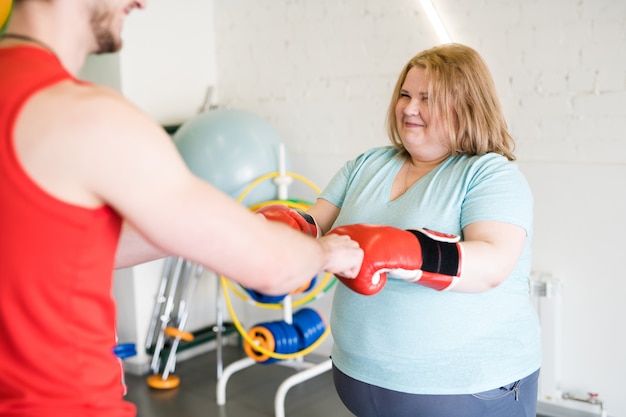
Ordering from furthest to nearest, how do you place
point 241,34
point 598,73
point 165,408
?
1. point 241,34
2. point 165,408
3. point 598,73

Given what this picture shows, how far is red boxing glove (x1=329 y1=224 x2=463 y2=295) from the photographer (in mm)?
1676

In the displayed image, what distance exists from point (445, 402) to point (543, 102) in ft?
6.50

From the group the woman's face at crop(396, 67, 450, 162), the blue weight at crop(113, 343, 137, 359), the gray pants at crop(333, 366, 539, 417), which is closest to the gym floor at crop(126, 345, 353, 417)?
the blue weight at crop(113, 343, 137, 359)

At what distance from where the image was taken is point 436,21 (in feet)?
12.6

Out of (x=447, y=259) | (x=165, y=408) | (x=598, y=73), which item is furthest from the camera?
(x=165, y=408)

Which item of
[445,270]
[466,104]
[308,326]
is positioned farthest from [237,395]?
[445,270]

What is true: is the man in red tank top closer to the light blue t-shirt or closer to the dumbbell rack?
the light blue t-shirt

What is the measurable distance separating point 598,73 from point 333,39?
1516mm

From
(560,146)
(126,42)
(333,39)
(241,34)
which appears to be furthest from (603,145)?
(126,42)

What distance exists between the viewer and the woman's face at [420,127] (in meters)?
2.18

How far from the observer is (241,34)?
4.80 metres

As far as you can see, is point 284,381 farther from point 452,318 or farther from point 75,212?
point 75,212

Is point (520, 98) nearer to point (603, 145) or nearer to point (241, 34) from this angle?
point (603, 145)

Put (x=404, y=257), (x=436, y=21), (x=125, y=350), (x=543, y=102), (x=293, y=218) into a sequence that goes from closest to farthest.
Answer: (x=404, y=257), (x=293, y=218), (x=543, y=102), (x=436, y=21), (x=125, y=350)
